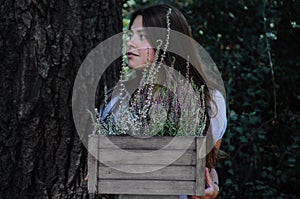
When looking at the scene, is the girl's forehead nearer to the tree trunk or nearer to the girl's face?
the girl's face

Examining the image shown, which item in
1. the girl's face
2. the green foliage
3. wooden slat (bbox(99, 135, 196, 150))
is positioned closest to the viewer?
wooden slat (bbox(99, 135, 196, 150))

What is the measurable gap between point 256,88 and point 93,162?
248 cm

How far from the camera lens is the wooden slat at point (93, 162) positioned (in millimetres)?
1536

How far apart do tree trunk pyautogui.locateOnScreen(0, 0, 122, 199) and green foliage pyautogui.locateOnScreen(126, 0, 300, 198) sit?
1583 millimetres

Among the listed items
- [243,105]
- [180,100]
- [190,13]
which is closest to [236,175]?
[243,105]

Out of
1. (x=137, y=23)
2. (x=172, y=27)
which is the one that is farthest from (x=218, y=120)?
(x=137, y=23)

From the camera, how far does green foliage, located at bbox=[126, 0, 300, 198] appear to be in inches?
132

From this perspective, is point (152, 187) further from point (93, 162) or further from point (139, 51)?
point (139, 51)

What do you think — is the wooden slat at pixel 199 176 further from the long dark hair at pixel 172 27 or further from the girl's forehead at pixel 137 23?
the girl's forehead at pixel 137 23

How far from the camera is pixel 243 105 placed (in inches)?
144

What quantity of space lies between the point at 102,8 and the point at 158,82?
1.73 ft

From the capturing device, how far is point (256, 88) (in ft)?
12.4

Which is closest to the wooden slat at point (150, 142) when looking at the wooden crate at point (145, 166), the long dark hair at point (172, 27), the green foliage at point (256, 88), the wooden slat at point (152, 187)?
the wooden crate at point (145, 166)

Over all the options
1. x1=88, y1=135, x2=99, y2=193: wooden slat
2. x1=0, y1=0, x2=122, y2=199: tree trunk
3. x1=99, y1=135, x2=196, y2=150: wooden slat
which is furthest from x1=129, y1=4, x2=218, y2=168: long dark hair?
x1=88, y1=135, x2=99, y2=193: wooden slat
